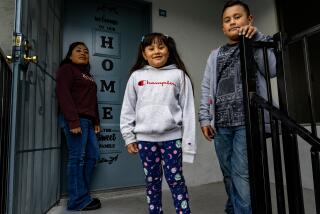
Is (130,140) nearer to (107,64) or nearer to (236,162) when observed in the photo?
(236,162)

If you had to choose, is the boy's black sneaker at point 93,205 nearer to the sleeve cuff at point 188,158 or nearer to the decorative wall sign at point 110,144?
the decorative wall sign at point 110,144

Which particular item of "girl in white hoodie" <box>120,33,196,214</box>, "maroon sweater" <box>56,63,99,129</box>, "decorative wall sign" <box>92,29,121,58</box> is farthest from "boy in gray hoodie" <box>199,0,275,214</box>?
"decorative wall sign" <box>92,29,121,58</box>

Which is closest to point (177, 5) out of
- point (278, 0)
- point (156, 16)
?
point (156, 16)

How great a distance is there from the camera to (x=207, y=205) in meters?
1.99

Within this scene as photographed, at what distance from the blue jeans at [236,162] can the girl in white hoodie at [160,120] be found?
6.5 inches

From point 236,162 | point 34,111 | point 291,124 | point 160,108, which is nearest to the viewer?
point 291,124

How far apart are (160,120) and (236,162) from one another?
1.34 feet

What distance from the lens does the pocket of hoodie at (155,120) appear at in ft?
4.18

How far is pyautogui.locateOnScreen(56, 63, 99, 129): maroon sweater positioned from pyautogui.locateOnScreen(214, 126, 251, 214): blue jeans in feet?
3.63

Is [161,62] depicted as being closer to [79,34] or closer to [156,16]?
[79,34]

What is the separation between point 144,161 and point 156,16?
6.36ft

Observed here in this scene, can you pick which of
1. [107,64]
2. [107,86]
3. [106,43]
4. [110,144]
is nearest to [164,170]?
[110,144]

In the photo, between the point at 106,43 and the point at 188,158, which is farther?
the point at 106,43

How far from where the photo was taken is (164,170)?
4.35 feet
